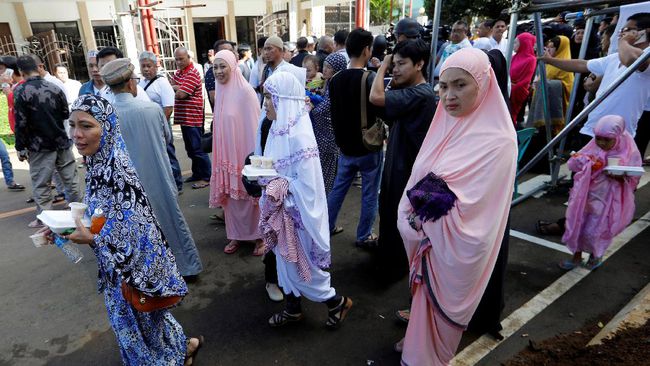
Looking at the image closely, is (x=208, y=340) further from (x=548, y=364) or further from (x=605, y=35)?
(x=605, y=35)

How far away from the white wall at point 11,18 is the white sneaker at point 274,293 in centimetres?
1613

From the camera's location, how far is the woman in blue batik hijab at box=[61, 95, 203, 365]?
190cm

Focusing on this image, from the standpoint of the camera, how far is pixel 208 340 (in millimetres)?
2818

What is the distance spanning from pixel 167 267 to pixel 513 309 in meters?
2.50

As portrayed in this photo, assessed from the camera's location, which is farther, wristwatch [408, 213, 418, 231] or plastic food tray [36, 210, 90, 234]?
wristwatch [408, 213, 418, 231]

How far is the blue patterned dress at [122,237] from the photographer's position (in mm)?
1907

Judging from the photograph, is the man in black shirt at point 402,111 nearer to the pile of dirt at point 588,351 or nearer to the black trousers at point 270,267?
the black trousers at point 270,267

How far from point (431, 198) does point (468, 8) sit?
28.6 m

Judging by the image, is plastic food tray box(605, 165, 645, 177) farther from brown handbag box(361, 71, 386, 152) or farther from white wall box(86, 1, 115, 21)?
white wall box(86, 1, 115, 21)

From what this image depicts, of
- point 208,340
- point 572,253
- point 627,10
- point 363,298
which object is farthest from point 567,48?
point 208,340

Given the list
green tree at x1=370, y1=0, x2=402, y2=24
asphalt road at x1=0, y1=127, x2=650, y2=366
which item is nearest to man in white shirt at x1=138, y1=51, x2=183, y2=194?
asphalt road at x1=0, y1=127, x2=650, y2=366

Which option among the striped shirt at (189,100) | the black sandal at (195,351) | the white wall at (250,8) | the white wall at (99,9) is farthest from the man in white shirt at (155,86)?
the white wall at (250,8)

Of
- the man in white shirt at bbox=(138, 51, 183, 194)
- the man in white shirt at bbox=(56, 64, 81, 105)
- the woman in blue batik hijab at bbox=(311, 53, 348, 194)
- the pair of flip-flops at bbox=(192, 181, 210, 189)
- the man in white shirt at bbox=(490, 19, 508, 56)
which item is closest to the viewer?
the woman in blue batik hijab at bbox=(311, 53, 348, 194)

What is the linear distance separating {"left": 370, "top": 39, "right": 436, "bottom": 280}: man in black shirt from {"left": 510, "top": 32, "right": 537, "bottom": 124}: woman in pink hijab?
3394 mm
